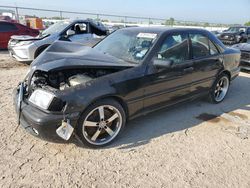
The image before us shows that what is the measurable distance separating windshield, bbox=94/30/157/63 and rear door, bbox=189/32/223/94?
0.96m

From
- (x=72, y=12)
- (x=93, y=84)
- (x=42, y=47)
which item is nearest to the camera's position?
(x=93, y=84)

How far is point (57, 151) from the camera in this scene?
326cm

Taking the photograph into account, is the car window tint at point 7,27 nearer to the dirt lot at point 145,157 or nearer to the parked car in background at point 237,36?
the dirt lot at point 145,157

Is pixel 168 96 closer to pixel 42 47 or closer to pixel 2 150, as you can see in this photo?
pixel 2 150

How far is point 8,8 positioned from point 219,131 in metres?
19.2

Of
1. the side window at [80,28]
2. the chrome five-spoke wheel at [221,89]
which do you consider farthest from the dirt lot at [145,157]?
the side window at [80,28]

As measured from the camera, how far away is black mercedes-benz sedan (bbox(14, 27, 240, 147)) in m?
2.99

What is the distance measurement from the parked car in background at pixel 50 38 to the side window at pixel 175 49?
3.10m

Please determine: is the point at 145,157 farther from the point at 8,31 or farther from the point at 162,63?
the point at 8,31

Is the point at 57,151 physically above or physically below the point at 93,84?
below

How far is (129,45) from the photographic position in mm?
4031

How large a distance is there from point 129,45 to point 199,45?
141cm

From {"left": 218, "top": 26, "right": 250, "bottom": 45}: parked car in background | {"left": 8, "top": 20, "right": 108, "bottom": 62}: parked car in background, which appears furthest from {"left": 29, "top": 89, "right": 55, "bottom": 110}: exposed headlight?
{"left": 218, "top": 26, "right": 250, "bottom": 45}: parked car in background

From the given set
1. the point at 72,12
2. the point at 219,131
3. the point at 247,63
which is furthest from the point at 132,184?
the point at 72,12
